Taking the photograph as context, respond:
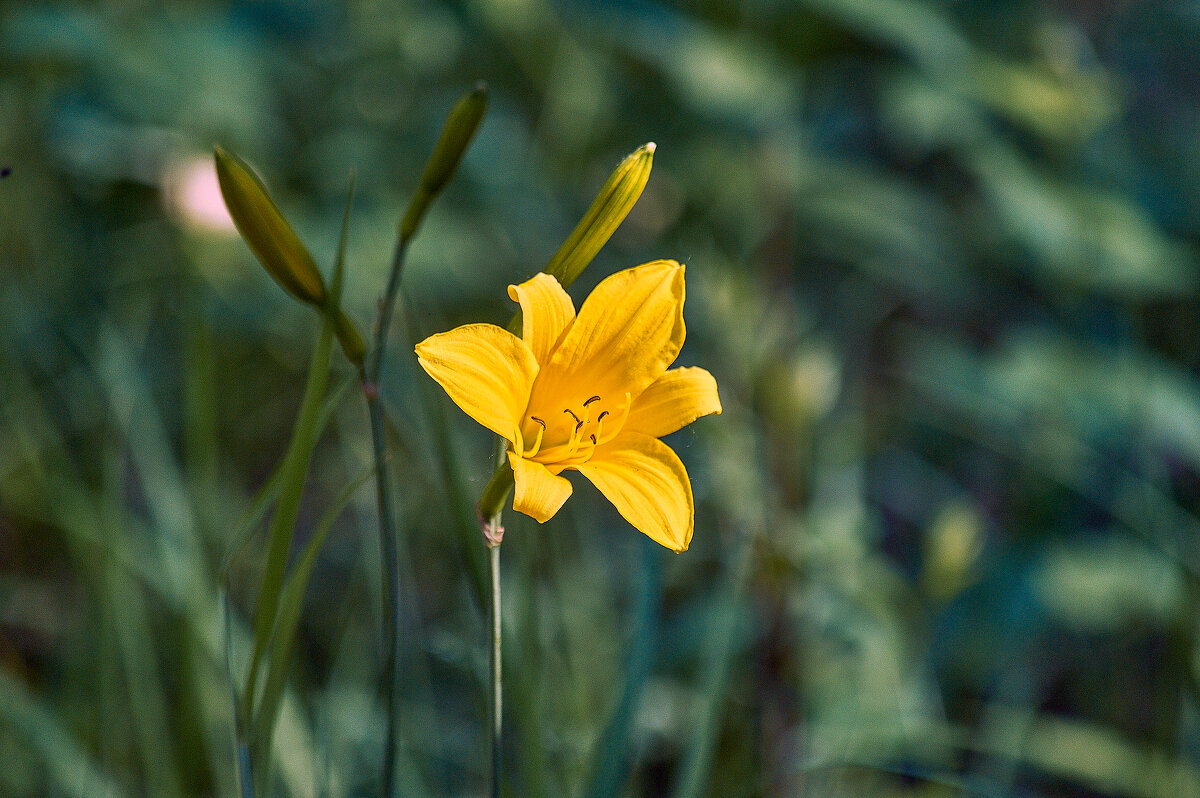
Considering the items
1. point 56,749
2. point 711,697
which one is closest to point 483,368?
point 711,697

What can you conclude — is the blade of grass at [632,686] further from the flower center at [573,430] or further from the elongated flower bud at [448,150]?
the elongated flower bud at [448,150]

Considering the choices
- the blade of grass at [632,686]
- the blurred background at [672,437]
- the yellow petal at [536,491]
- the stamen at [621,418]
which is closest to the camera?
the yellow petal at [536,491]

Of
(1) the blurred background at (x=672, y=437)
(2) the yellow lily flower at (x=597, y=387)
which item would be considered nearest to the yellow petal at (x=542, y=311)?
(2) the yellow lily flower at (x=597, y=387)

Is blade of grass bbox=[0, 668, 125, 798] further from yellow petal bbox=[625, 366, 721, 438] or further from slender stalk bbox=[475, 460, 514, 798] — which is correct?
yellow petal bbox=[625, 366, 721, 438]

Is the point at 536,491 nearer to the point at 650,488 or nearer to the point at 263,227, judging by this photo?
the point at 650,488

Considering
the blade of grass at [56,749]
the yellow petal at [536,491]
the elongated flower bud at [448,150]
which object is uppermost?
the elongated flower bud at [448,150]

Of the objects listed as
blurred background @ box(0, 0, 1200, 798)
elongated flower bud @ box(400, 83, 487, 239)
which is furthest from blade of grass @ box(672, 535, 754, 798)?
elongated flower bud @ box(400, 83, 487, 239)
